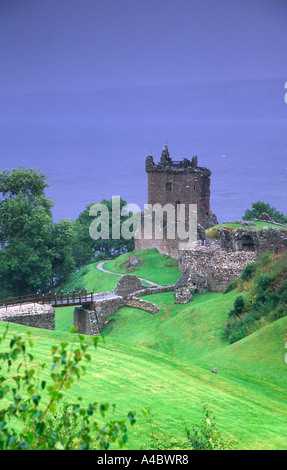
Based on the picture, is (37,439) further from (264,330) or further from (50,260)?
(50,260)

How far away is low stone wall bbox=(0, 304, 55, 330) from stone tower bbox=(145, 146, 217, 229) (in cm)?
3541

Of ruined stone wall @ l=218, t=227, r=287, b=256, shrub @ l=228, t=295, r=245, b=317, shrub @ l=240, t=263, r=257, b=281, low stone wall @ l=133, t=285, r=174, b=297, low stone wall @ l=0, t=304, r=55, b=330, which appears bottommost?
low stone wall @ l=0, t=304, r=55, b=330

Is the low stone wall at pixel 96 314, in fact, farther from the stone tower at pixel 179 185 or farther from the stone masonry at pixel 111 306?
the stone tower at pixel 179 185

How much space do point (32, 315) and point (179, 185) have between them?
123 feet

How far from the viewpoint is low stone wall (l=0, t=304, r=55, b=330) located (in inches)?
1508

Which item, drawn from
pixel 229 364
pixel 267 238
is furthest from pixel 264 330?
pixel 267 238

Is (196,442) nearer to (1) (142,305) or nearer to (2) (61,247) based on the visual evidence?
(1) (142,305)

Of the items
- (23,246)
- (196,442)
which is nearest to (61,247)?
(23,246)

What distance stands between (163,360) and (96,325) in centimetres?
1859

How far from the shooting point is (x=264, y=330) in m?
29.2

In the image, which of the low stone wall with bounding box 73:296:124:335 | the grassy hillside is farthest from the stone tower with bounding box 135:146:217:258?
the grassy hillside

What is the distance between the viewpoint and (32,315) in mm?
38875

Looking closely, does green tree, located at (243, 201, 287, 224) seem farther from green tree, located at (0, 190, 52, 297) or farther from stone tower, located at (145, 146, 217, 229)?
green tree, located at (0, 190, 52, 297)

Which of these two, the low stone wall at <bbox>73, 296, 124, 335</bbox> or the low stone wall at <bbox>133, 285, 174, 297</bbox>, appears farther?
the low stone wall at <bbox>133, 285, 174, 297</bbox>
